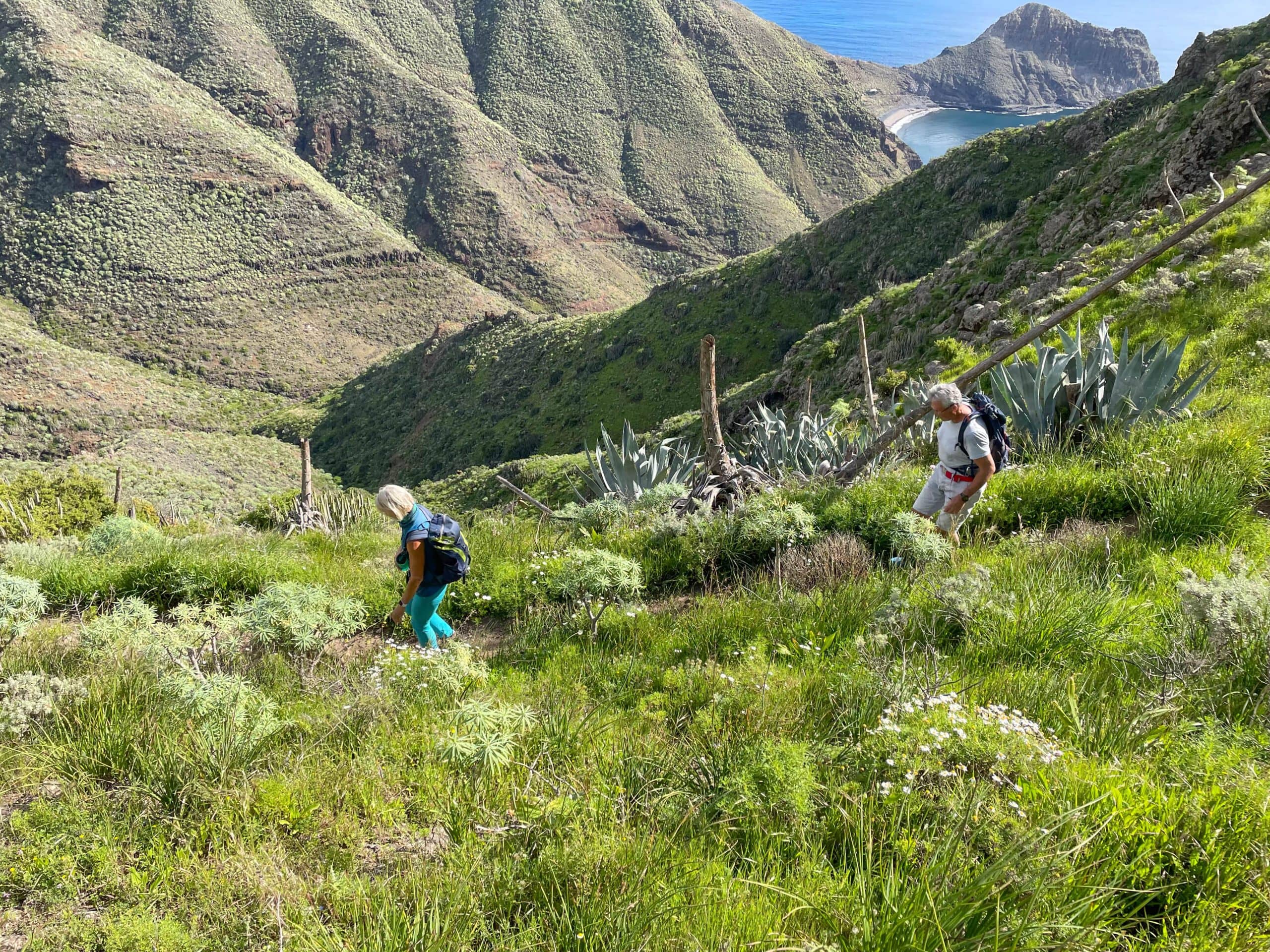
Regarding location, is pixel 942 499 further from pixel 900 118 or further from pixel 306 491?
pixel 900 118

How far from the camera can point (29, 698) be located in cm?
313

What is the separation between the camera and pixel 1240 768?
7.01ft

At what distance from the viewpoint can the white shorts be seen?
176 inches

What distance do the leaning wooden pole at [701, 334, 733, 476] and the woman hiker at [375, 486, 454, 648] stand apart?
8.48 ft

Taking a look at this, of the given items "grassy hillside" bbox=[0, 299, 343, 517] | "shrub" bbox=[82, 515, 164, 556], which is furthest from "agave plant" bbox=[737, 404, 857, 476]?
"grassy hillside" bbox=[0, 299, 343, 517]

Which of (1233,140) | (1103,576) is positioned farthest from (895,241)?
(1103,576)

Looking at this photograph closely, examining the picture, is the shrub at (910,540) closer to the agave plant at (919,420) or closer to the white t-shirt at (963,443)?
the white t-shirt at (963,443)

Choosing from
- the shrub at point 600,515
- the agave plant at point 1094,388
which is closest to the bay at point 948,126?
the agave plant at point 1094,388

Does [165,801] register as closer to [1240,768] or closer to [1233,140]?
[1240,768]

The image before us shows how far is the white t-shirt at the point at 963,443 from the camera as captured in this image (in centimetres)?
429

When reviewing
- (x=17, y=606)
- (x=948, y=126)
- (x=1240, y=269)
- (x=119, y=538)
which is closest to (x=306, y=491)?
(x=119, y=538)

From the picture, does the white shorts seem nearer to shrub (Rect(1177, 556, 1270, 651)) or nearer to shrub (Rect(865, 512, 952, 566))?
shrub (Rect(865, 512, 952, 566))

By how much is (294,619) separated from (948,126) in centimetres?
22080

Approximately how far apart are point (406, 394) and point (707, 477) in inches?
2325
